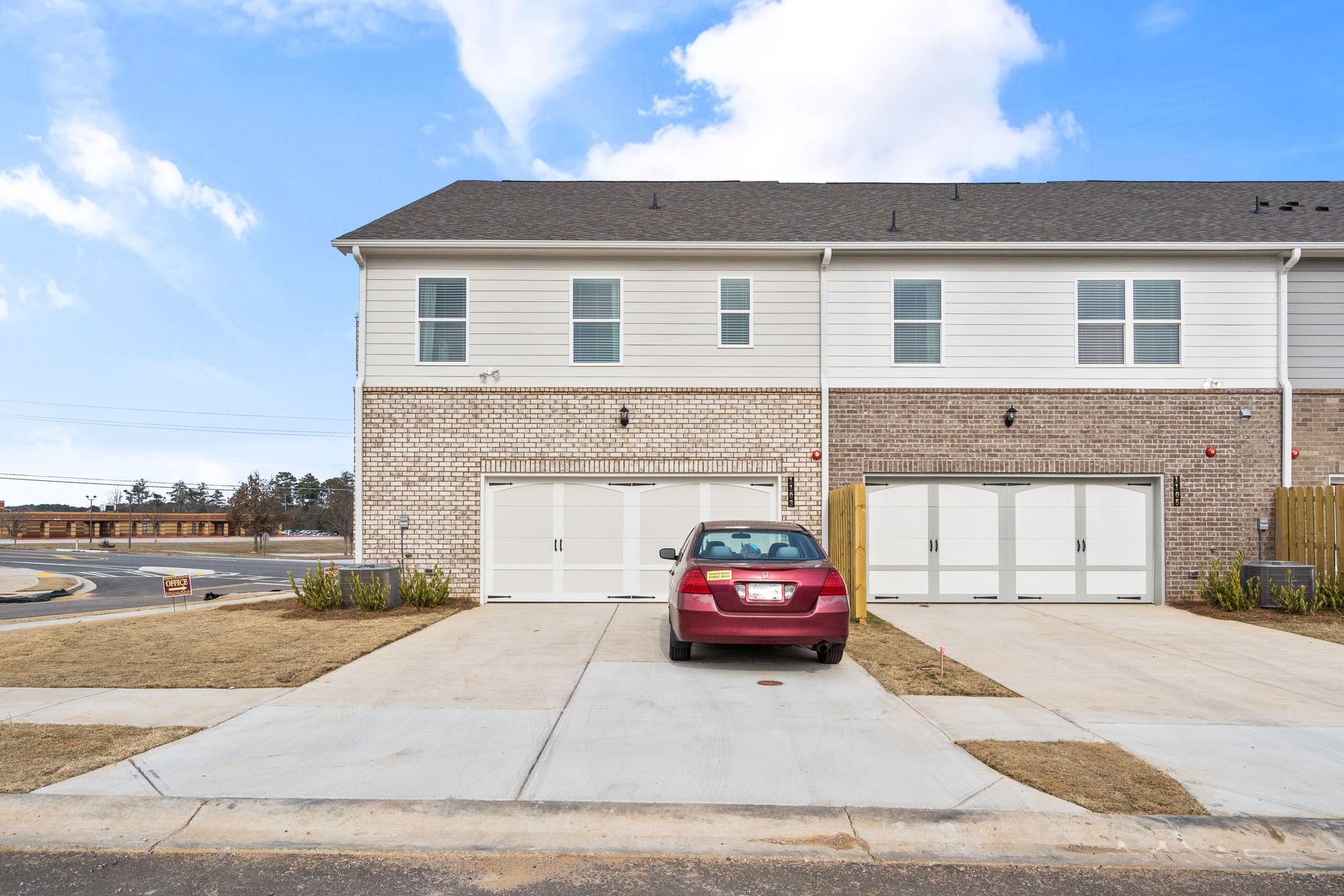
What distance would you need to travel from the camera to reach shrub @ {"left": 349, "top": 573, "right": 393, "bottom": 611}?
39.4 feet

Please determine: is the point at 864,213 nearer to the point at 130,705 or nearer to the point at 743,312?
the point at 743,312

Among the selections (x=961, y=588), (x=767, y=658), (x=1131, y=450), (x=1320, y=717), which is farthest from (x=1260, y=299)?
(x=767, y=658)

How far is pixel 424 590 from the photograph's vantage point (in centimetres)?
1259

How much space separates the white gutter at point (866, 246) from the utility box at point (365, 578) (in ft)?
16.3

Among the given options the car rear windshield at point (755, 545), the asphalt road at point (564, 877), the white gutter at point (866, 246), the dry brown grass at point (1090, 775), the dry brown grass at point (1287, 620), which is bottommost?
the dry brown grass at point (1287, 620)

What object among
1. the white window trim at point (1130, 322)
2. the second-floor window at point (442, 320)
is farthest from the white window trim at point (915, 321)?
the second-floor window at point (442, 320)

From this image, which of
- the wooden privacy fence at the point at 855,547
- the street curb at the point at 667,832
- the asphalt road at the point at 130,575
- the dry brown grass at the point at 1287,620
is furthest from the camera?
the asphalt road at the point at 130,575

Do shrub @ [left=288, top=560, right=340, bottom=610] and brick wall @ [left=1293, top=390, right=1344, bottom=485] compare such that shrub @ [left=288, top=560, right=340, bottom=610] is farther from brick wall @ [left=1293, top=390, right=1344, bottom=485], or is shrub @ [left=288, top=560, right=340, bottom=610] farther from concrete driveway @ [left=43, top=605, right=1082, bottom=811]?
brick wall @ [left=1293, top=390, right=1344, bottom=485]

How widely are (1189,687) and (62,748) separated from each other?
8651 mm

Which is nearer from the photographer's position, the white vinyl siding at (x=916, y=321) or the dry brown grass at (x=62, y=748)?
the dry brown grass at (x=62, y=748)

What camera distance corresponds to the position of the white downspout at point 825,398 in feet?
43.4

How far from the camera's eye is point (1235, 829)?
4.18m

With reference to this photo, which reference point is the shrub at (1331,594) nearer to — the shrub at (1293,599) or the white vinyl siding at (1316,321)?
the shrub at (1293,599)

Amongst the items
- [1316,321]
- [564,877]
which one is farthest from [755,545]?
Answer: [1316,321]
